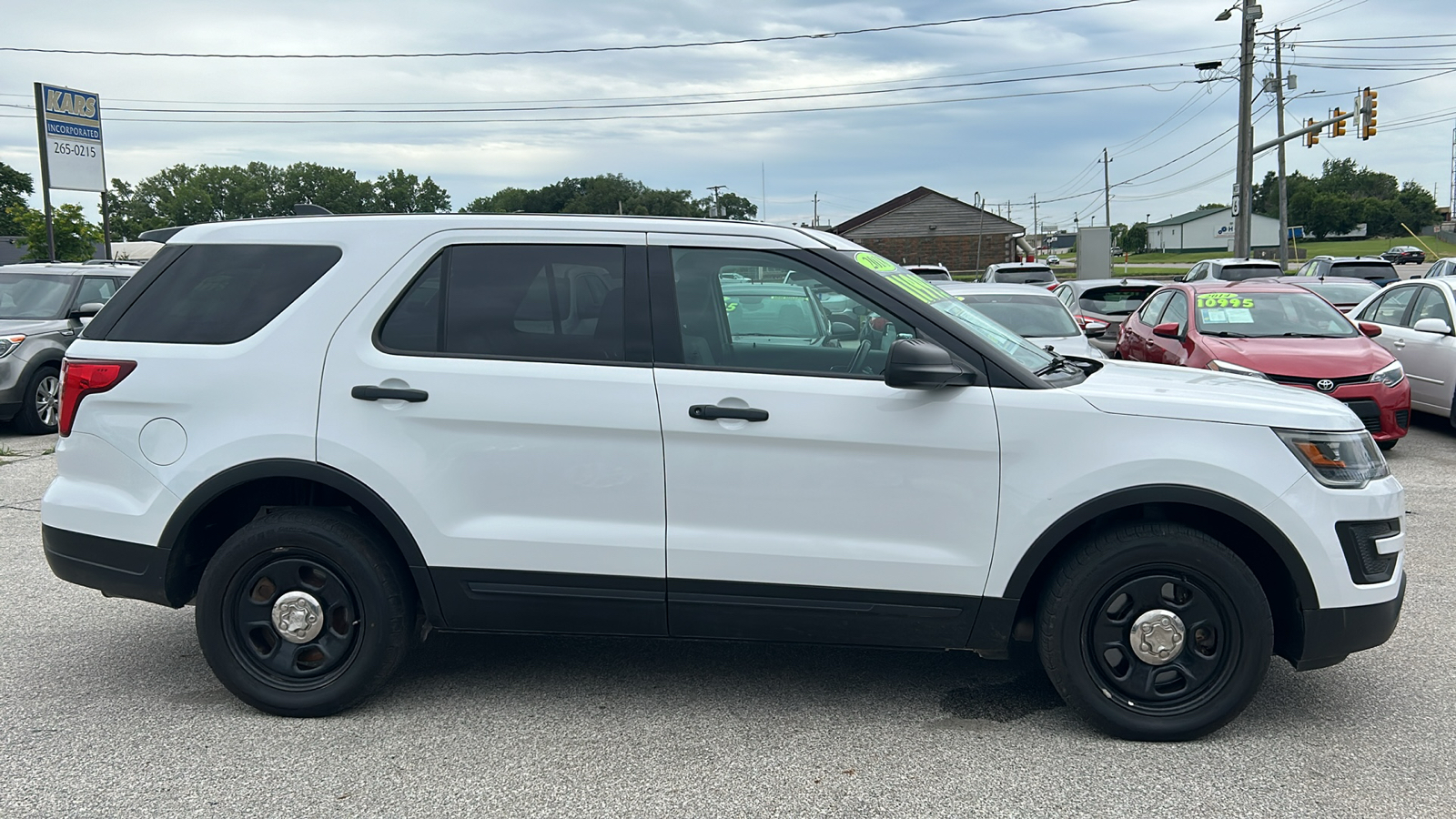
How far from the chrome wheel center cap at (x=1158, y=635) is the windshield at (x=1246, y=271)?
2156cm

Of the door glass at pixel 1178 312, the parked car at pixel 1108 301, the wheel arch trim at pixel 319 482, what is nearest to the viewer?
the wheel arch trim at pixel 319 482

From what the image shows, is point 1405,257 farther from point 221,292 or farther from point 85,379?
point 85,379

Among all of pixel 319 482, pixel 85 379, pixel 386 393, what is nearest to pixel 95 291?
pixel 85 379

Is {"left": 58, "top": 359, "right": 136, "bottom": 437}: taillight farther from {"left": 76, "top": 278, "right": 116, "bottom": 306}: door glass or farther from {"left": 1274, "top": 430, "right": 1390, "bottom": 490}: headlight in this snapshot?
{"left": 76, "top": 278, "right": 116, "bottom": 306}: door glass

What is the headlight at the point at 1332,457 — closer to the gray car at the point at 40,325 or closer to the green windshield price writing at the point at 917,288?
the green windshield price writing at the point at 917,288

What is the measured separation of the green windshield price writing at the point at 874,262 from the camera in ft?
12.3

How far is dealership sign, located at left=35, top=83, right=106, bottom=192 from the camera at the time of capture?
22453mm

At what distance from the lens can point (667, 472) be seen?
140 inches

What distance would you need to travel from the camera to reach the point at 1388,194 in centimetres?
11431

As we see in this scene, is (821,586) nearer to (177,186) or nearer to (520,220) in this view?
(520,220)

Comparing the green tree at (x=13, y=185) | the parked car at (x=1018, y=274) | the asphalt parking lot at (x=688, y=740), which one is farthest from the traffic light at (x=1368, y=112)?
the green tree at (x=13, y=185)

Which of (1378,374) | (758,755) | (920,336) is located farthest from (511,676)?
(1378,374)

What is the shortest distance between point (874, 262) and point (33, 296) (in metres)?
11.8

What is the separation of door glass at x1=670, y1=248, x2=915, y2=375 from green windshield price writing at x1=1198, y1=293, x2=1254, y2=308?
25.6 feet
